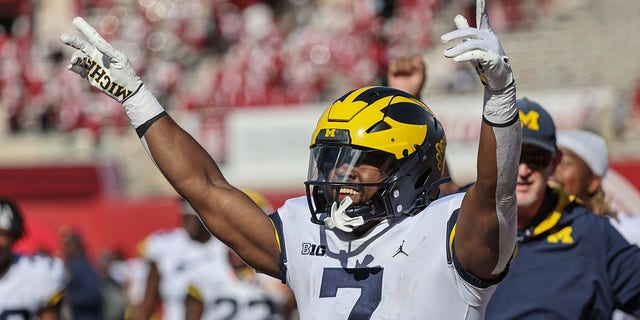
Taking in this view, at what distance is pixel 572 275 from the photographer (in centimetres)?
397

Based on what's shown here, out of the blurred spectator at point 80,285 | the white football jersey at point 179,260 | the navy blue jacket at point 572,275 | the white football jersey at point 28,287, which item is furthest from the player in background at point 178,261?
the navy blue jacket at point 572,275

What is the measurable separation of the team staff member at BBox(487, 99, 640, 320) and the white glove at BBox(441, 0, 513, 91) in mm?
1415

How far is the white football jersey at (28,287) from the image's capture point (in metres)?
5.69

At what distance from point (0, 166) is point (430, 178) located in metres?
13.2

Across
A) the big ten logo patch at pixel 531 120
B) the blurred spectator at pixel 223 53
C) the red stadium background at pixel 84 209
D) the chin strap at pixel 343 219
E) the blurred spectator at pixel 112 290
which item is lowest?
the blurred spectator at pixel 112 290

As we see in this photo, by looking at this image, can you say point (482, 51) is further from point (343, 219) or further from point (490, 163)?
point (343, 219)

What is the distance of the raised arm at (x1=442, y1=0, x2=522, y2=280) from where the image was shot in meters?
2.64

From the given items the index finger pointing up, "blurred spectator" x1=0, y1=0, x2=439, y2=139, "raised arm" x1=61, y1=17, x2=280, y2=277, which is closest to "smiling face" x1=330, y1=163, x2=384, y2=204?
"raised arm" x1=61, y1=17, x2=280, y2=277

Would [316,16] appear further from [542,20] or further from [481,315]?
[481,315]

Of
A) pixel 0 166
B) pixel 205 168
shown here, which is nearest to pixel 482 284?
pixel 205 168

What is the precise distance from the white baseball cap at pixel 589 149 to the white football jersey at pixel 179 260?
2.90 meters

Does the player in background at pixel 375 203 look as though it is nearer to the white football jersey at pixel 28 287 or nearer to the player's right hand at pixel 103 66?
the player's right hand at pixel 103 66

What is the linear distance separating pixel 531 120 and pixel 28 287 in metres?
2.86

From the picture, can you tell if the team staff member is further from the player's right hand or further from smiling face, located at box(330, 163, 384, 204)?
the player's right hand
